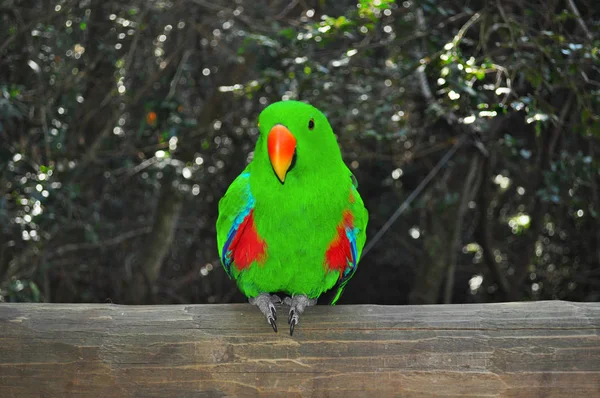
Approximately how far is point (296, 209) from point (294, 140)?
21 cm

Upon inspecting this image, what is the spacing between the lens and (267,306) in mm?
1671

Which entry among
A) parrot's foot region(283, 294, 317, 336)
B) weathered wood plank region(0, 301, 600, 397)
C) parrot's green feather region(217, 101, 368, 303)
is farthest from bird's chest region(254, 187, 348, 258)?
weathered wood plank region(0, 301, 600, 397)

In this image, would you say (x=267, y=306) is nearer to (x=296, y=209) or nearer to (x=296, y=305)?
(x=296, y=305)

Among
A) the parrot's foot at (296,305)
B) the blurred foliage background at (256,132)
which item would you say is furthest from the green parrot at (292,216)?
the blurred foliage background at (256,132)

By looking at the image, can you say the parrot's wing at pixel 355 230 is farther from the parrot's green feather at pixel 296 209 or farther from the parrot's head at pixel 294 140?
the parrot's head at pixel 294 140

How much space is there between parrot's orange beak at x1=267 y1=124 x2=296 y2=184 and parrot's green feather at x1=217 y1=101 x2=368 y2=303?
0.09 ft

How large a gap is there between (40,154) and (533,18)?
2535mm

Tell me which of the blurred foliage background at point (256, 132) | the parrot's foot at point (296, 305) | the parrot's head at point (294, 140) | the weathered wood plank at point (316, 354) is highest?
the parrot's head at point (294, 140)

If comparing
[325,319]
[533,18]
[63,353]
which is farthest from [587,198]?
[63,353]

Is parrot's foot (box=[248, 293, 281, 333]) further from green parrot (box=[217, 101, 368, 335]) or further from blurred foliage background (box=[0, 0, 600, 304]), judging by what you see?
blurred foliage background (box=[0, 0, 600, 304])

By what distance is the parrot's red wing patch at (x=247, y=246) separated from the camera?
5.97 ft

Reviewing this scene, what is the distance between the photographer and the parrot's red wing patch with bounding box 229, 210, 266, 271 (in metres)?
1.82

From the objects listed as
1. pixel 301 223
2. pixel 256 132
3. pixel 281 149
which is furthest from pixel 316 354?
pixel 256 132

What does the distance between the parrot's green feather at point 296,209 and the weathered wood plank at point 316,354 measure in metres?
0.30
